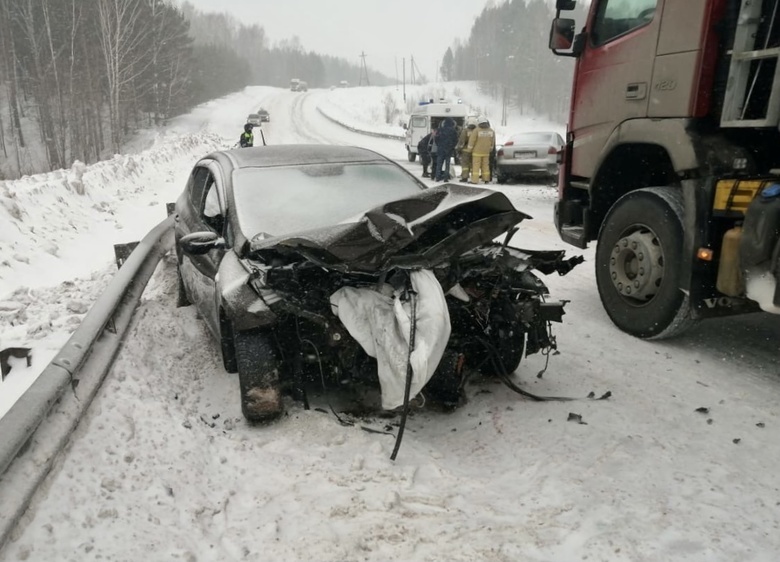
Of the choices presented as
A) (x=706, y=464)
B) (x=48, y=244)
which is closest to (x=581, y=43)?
(x=706, y=464)

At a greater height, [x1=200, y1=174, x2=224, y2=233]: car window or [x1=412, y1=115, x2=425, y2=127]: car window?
[x1=412, y1=115, x2=425, y2=127]: car window

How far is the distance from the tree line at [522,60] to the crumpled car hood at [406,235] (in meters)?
83.9

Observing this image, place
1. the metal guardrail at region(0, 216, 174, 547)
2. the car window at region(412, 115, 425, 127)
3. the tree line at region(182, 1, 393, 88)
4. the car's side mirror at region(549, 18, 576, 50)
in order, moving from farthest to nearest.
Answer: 1. the tree line at region(182, 1, 393, 88)
2. the car window at region(412, 115, 425, 127)
3. the car's side mirror at region(549, 18, 576, 50)
4. the metal guardrail at region(0, 216, 174, 547)

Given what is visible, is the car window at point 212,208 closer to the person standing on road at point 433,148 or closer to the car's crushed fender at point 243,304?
the car's crushed fender at point 243,304

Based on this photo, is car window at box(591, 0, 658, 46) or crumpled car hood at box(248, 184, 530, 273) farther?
car window at box(591, 0, 658, 46)

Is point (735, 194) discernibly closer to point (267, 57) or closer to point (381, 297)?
point (381, 297)

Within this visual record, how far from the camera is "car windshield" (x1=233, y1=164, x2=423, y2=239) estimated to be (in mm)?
4090

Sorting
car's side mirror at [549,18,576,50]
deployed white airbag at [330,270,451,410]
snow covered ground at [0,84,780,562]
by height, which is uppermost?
car's side mirror at [549,18,576,50]

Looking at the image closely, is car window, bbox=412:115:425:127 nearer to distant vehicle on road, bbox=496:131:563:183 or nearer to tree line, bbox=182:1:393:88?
distant vehicle on road, bbox=496:131:563:183

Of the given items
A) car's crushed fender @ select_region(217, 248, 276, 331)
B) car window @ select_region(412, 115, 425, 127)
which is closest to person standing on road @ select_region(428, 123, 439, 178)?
car window @ select_region(412, 115, 425, 127)

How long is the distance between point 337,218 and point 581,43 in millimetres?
3242

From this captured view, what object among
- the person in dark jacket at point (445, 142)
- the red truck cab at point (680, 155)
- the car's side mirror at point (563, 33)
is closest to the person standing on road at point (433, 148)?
the person in dark jacket at point (445, 142)

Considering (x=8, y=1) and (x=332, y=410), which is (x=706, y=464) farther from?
(x=8, y=1)

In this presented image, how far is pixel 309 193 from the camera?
4434 mm
